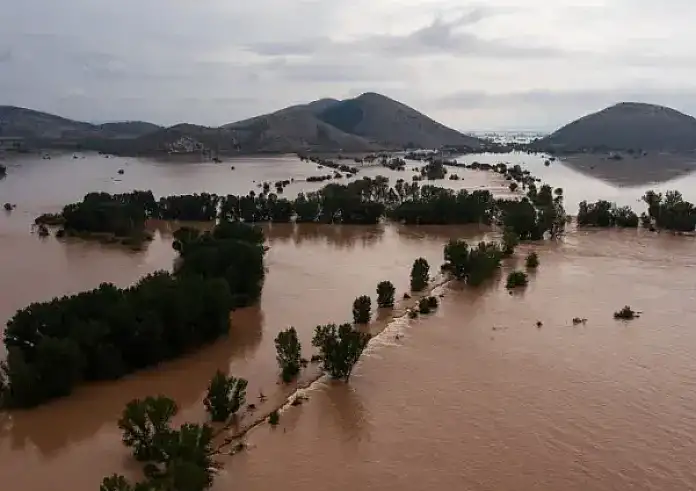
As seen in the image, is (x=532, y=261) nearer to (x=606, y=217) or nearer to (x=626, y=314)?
(x=626, y=314)

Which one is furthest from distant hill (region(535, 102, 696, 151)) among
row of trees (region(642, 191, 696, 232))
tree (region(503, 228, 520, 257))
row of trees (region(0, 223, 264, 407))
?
row of trees (region(0, 223, 264, 407))

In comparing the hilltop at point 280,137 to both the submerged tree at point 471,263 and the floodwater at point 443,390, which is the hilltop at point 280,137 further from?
the submerged tree at point 471,263

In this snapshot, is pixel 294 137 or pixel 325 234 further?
pixel 294 137

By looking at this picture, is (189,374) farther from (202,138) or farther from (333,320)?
(202,138)


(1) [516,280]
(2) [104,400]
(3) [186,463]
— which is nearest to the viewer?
(3) [186,463]

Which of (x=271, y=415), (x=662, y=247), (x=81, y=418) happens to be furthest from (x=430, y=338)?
(x=662, y=247)

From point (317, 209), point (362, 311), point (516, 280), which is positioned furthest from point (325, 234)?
point (362, 311)

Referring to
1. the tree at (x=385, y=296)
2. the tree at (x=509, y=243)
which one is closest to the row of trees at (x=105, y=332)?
the tree at (x=385, y=296)

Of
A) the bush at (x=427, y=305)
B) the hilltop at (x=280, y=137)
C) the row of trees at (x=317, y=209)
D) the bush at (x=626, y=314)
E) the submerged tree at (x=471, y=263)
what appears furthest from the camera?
the hilltop at (x=280, y=137)
